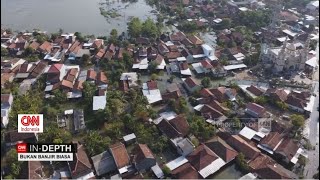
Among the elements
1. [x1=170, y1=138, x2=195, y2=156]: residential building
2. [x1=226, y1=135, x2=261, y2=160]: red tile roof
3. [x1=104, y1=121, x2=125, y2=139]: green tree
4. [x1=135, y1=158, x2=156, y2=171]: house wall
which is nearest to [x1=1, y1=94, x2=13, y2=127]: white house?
[x1=104, y1=121, x2=125, y2=139]: green tree

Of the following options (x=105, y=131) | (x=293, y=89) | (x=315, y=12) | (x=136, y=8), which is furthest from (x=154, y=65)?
(x=315, y=12)

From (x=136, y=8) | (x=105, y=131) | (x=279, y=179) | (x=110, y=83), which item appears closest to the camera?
(x=279, y=179)

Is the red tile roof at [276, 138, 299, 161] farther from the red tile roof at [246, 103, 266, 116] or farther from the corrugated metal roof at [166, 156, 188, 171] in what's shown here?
the corrugated metal roof at [166, 156, 188, 171]

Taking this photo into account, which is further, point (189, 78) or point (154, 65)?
point (154, 65)

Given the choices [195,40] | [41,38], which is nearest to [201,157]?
[195,40]

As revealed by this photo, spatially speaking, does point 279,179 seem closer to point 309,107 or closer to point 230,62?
point 309,107

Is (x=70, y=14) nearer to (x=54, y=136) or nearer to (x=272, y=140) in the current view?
(x=54, y=136)

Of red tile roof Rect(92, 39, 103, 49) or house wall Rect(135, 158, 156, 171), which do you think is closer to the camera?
house wall Rect(135, 158, 156, 171)
